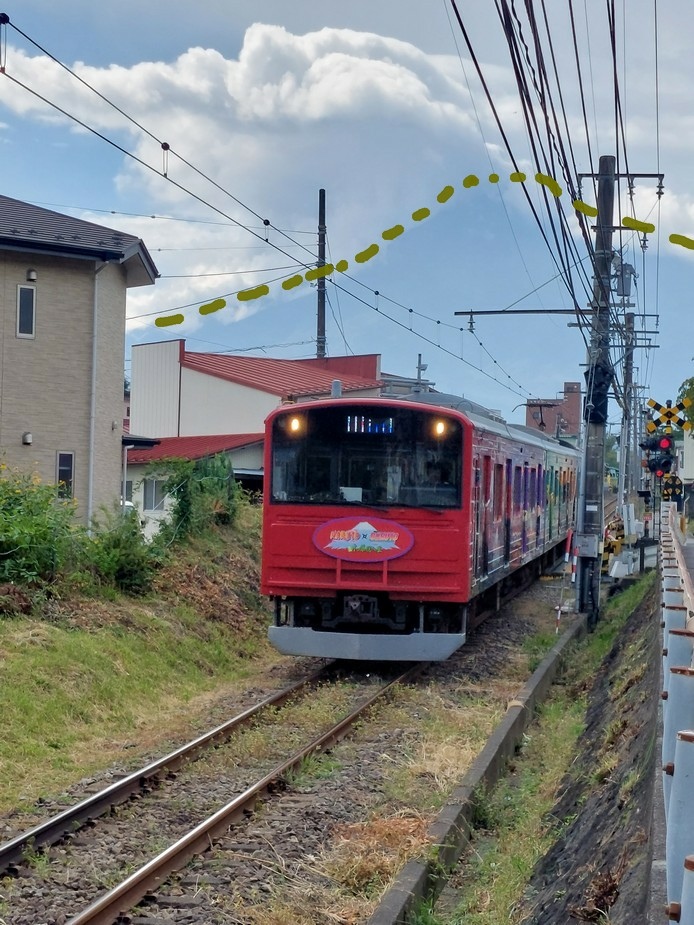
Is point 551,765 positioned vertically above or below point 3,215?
below

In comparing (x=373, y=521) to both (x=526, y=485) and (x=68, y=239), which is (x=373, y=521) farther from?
(x=68, y=239)

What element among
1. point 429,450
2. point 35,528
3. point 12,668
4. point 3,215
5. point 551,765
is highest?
point 3,215

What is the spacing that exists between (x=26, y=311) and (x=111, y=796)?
1208 cm

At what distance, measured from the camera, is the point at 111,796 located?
739 centimetres

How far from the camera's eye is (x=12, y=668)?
9570 mm

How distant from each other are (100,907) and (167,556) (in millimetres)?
10074

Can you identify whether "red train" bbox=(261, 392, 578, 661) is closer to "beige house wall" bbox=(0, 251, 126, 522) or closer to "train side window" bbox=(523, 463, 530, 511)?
"train side window" bbox=(523, 463, 530, 511)

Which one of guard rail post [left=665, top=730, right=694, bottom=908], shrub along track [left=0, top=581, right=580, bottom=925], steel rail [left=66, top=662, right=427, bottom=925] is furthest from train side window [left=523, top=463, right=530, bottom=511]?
guard rail post [left=665, top=730, right=694, bottom=908]

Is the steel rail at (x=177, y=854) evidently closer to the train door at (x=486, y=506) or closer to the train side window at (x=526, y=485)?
the train door at (x=486, y=506)

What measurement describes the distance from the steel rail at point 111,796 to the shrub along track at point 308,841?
0.45ft

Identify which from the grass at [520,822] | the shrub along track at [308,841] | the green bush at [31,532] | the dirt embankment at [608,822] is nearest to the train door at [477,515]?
the grass at [520,822]

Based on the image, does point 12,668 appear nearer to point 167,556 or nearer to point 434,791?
point 434,791

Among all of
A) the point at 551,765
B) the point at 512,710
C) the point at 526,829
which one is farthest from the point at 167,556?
the point at 526,829

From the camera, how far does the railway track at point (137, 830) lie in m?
5.68
